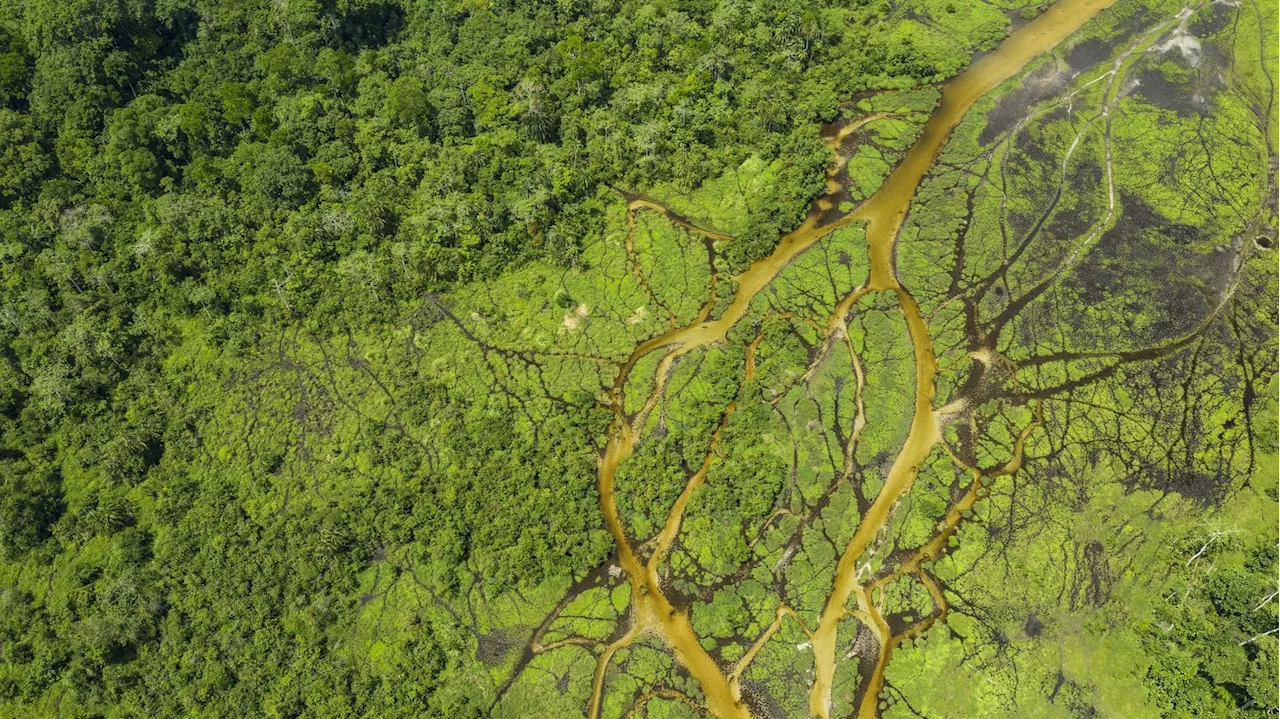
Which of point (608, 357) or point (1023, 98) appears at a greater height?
Answer: point (1023, 98)

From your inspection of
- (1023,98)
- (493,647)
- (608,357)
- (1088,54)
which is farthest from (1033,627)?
(1088,54)

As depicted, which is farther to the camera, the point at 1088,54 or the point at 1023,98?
the point at 1088,54

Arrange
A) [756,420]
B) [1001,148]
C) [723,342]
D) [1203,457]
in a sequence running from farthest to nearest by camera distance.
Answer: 1. [1001,148]
2. [723,342]
3. [756,420]
4. [1203,457]

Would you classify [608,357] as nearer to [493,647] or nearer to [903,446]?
[903,446]

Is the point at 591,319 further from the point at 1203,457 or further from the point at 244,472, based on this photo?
the point at 1203,457

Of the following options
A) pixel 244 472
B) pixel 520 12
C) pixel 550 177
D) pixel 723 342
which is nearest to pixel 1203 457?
pixel 723 342

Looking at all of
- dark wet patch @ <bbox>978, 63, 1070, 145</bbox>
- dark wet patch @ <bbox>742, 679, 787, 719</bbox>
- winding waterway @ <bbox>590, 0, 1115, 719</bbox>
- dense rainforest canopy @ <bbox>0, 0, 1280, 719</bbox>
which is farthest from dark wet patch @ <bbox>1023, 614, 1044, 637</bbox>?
dark wet patch @ <bbox>978, 63, 1070, 145</bbox>

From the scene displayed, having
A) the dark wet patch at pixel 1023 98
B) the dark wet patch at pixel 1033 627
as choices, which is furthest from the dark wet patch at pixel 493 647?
the dark wet patch at pixel 1023 98
